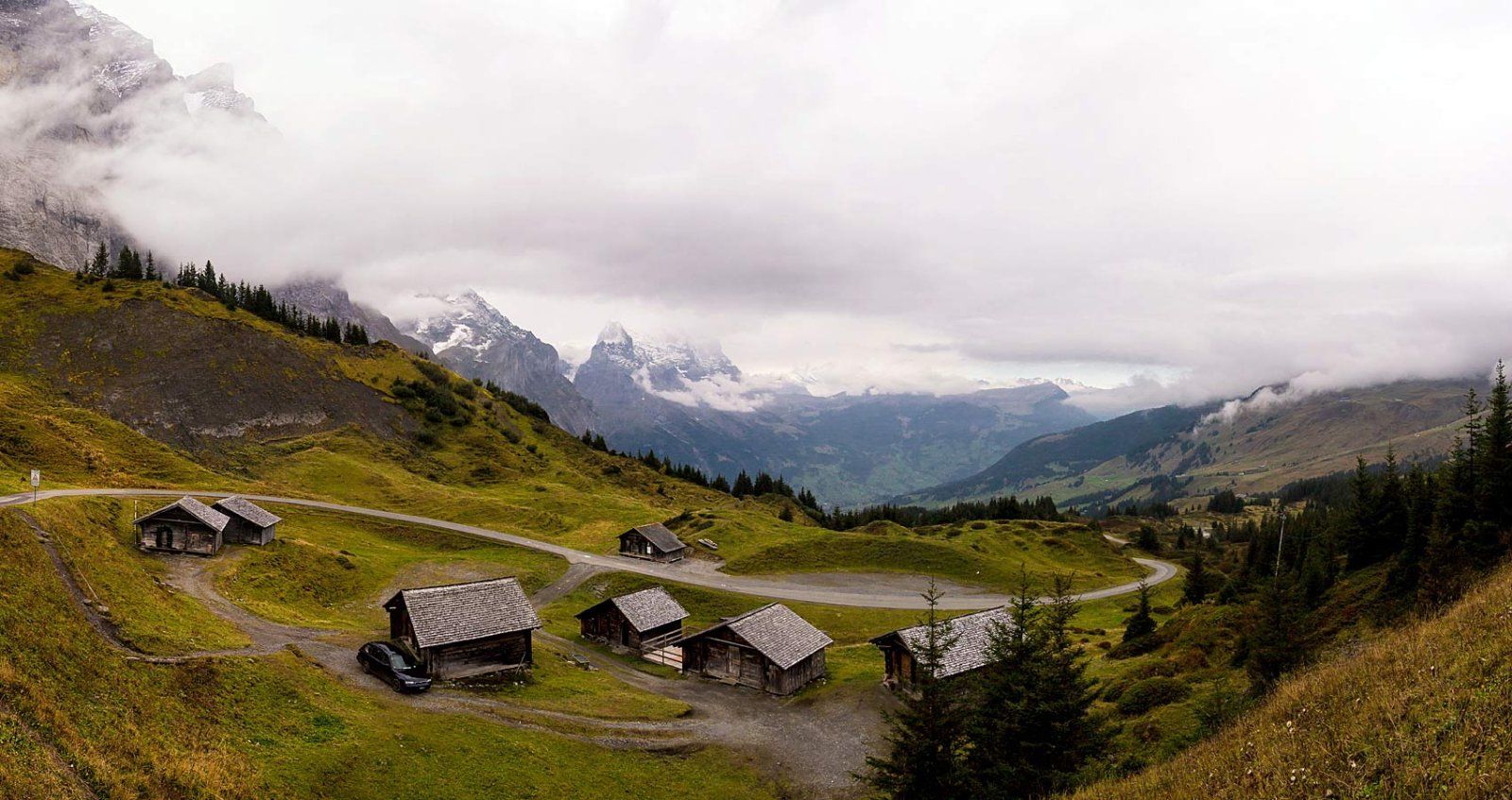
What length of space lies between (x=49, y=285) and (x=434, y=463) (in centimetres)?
7464

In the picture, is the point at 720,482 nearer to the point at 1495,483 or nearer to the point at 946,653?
the point at 946,653

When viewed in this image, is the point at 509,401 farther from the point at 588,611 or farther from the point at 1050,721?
the point at 1050,721

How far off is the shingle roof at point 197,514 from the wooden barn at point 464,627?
2250 centimetres

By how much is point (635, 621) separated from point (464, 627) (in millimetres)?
16951

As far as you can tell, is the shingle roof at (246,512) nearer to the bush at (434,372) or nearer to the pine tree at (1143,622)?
the pine tree at (1143,622)

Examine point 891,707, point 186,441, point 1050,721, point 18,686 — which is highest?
point 186,441

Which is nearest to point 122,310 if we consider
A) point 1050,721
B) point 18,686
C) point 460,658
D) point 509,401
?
point 509,401

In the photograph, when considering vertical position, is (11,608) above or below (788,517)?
above

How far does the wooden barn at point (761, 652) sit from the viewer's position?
54.1 m

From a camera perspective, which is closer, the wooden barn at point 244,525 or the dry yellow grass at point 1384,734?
the dry yellow grass at point 1384,734

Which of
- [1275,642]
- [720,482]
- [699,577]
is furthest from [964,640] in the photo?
[720,482]

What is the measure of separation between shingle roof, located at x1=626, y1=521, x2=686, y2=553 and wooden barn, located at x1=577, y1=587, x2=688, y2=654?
81.4ft

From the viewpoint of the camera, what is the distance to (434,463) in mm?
132500

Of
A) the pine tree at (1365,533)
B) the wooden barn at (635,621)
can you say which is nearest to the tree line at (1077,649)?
the pine tree at (1365,533)
